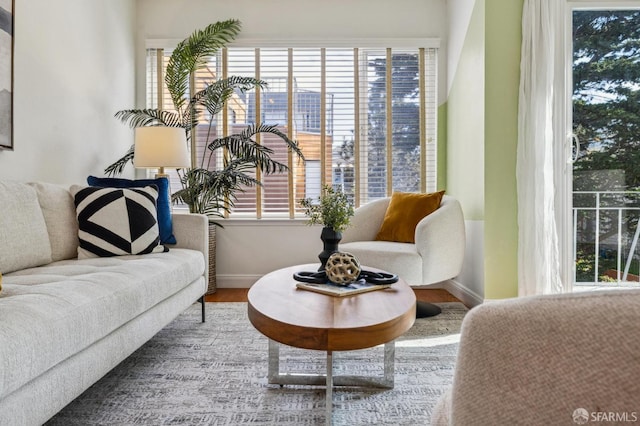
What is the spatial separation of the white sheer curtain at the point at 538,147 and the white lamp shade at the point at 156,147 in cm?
244

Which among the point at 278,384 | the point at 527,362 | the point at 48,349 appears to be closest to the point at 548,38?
the point at 278,384

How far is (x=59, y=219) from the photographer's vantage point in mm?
2051

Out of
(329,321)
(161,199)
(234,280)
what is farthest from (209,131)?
(329,321)

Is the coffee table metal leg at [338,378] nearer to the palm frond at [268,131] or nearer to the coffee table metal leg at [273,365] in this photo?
the coffee table metal leg at [273,365]

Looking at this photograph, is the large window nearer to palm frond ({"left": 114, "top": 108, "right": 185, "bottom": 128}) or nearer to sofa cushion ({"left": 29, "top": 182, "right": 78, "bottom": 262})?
palm frond ({"left": 114, "top": 108, "right": 185, "bottom": 128})

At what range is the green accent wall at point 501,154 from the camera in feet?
9.07

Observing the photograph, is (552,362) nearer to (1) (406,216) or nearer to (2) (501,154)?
(1) (406,216)

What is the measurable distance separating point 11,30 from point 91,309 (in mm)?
1845

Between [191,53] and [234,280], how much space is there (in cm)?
201

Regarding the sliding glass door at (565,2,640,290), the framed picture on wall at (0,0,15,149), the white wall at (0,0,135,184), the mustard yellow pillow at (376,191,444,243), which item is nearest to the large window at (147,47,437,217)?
the white wall at (0,0,135,184)

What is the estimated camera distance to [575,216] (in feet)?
8.98

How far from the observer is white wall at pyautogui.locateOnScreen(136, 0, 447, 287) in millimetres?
3615

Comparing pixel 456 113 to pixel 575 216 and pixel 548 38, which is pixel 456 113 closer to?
pixel 548 38

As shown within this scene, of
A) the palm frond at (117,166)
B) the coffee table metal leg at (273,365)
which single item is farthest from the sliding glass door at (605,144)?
the palm frond at (117,166)
